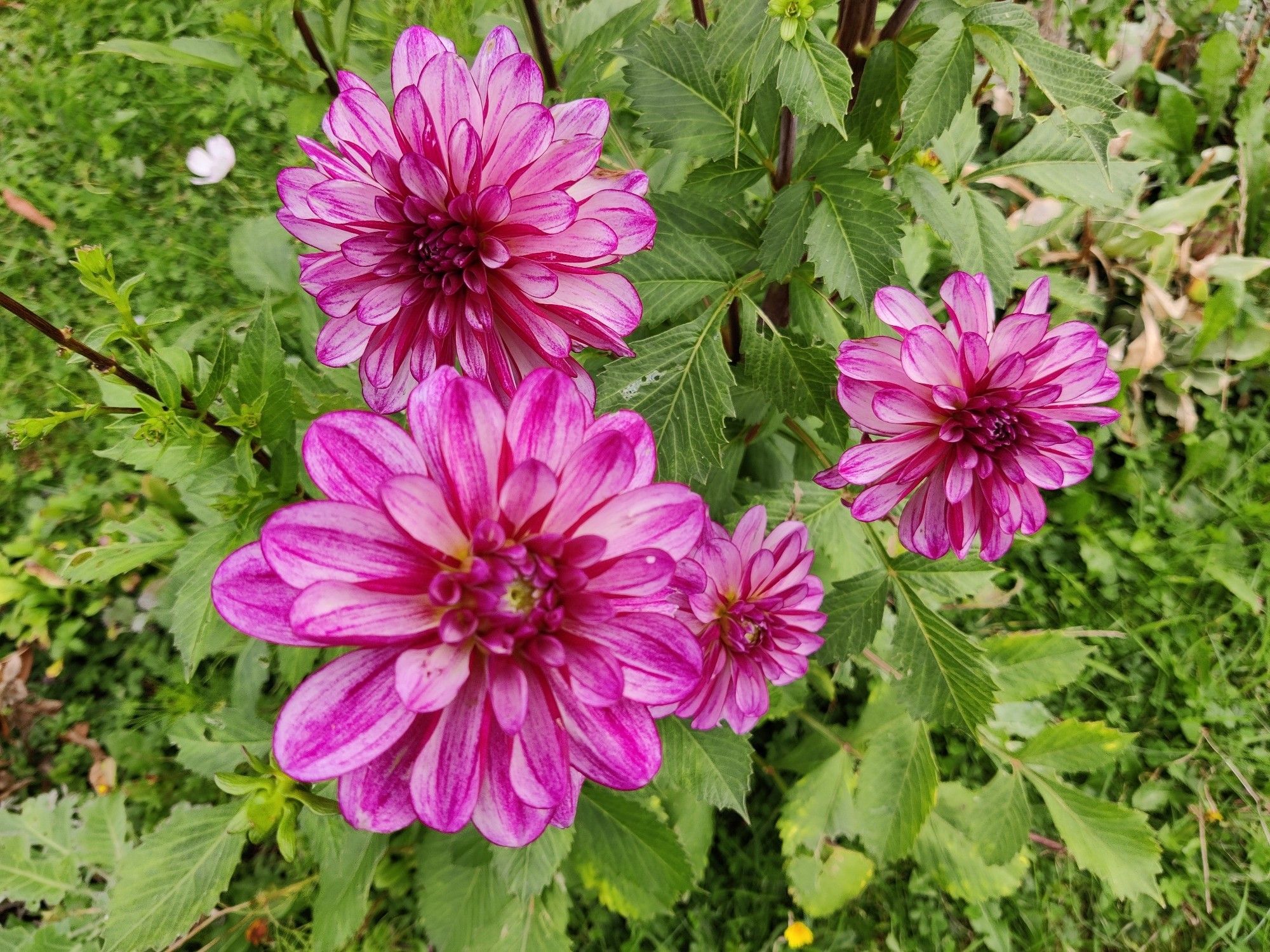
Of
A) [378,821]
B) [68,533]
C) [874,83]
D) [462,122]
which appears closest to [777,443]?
[874,83]

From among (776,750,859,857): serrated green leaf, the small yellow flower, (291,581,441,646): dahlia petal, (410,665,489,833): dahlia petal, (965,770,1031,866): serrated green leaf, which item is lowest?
Result: the small yellow flower

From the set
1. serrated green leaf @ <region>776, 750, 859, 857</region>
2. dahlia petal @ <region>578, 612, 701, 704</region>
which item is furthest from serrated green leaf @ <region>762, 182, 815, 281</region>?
serrated green leaf @ <region>776, 750, 859, 857</region>

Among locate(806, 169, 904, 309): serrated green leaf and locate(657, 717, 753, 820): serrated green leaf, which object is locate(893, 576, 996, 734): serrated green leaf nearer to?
locate(657, 717, 753, 820): serrated green leaf

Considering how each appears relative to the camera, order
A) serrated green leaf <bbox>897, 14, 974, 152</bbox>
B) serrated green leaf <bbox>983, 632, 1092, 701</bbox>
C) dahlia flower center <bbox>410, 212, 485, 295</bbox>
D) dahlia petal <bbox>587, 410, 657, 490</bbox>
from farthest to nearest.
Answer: serrated green leaf <bbox>983, 632, 1092, 701</bbox>
serrated green leaf <bbox>897, 14, 974, 152</bbox>
dahlia flower center <bbox>410, 212, 485, 295</bbox>
dahlia petal <bbox>587, 410, 657, 490</bbox>

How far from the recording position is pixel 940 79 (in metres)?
1.12

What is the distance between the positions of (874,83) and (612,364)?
2.00 feet

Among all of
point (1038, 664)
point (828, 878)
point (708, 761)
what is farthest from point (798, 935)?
point (708, 761)

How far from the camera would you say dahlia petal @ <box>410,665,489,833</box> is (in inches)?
32.4

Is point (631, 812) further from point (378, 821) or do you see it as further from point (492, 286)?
point (492, 286)

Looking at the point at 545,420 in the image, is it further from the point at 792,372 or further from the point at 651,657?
the point at 792,372

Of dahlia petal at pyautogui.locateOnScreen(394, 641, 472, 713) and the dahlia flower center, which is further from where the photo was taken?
the dahlia flower center

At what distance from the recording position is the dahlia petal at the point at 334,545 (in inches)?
31.0

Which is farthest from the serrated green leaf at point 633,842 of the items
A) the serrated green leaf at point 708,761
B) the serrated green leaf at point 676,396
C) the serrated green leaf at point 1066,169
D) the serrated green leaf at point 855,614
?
the serrated green leaf at point 1066,169

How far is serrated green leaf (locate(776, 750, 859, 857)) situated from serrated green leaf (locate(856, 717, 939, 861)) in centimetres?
27
